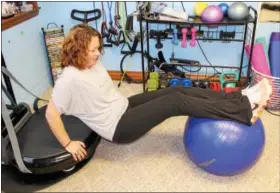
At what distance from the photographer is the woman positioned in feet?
4.83

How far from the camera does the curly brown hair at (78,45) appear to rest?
4.76 feet

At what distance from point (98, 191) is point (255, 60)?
1.68 metres

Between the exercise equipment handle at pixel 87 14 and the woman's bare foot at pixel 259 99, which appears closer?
the woman's bare foot at pixel 259 99

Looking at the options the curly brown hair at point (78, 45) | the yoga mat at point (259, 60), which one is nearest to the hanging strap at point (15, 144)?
the curly brown hair at point (78, 45)

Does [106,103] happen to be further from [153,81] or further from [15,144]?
[153,81]

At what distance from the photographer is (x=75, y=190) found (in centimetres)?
171

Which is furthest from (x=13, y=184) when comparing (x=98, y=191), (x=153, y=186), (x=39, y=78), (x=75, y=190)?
(x=39, y=78)

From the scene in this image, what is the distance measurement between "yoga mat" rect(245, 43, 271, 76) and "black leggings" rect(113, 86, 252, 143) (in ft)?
2.96

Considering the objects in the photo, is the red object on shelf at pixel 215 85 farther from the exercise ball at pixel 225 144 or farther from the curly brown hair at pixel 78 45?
the curly brown hair at pixel 78 45

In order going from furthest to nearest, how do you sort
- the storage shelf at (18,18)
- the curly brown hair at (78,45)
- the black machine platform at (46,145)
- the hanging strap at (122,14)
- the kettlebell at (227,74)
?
the hanging strap at (122,14)
the kettlebell at (227,74)
the storage shelf at (18,18)
the black machine platform at (46,145)
the curly brown hair at (78,45)

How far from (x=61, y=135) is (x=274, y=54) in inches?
72.9

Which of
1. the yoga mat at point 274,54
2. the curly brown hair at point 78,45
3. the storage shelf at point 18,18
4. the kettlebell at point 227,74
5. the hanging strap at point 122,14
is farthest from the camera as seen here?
the hanging strap at point 122,14

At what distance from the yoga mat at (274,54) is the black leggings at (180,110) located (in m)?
0.92

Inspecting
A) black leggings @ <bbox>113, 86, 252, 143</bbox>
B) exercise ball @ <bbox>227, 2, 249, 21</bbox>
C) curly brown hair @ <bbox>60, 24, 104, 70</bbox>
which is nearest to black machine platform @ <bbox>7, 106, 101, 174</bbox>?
black leggings @ <bbox>113, 86, 252, 143</bbox>
